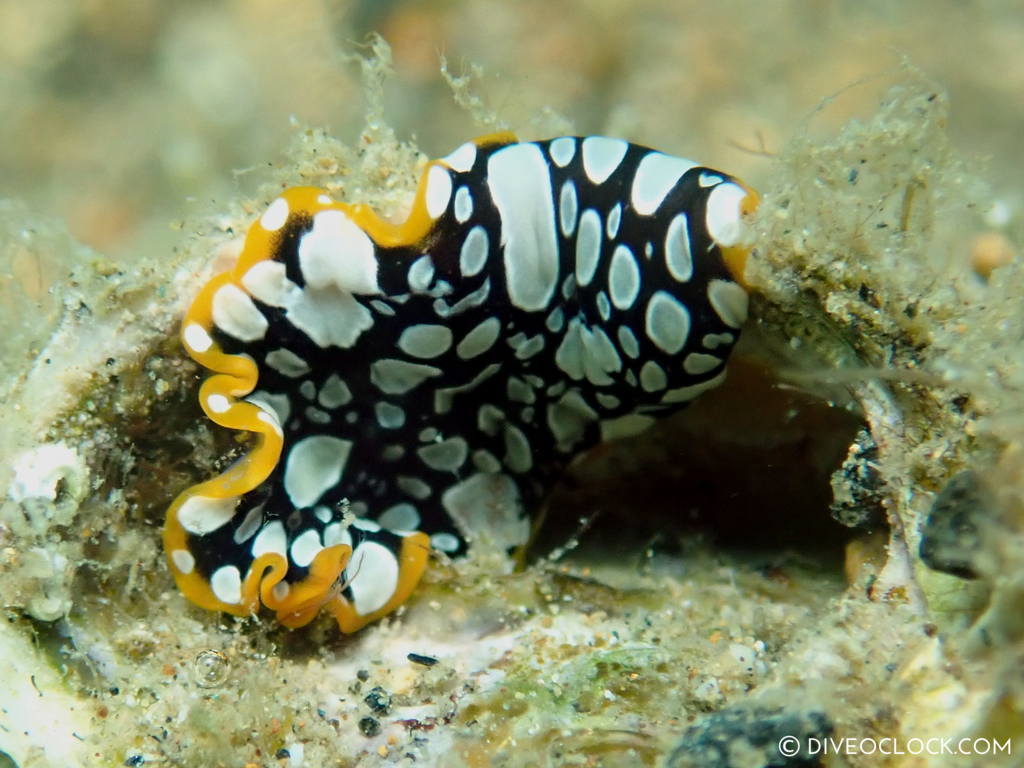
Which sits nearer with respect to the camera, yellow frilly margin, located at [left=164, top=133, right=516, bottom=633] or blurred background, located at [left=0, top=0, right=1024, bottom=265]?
yellow frilly margin, located at [left=164, top=133, right=516, bottom=633]

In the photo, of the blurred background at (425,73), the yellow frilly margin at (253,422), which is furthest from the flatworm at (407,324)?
the blurred background at (425,73)

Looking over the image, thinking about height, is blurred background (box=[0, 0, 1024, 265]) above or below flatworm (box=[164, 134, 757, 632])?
above

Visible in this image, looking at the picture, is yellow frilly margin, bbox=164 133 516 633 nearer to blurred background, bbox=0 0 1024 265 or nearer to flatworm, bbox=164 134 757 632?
flatworm, bbox=164 134 757 632

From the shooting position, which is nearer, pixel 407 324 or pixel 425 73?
pixel 407 324

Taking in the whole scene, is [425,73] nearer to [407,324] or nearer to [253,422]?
[407,324]

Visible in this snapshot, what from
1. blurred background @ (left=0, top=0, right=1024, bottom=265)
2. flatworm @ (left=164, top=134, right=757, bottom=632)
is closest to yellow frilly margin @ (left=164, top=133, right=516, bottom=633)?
flatworm @ (left=164, top=134, right=757, bottom=632)

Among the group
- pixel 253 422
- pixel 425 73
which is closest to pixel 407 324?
pixel 253 422

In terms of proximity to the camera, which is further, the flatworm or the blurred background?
the blurred background
